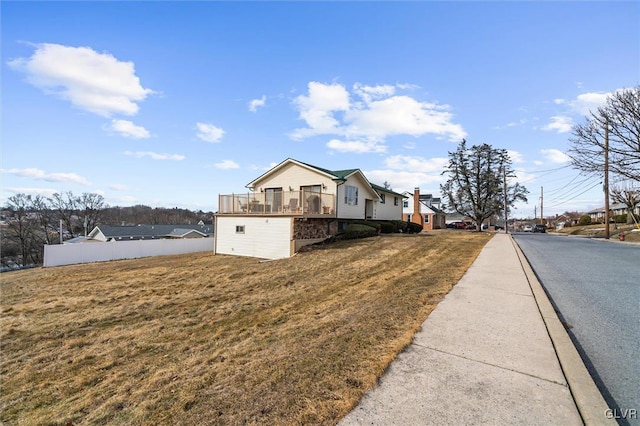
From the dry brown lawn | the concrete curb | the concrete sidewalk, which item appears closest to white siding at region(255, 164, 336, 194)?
the dry brown lawn

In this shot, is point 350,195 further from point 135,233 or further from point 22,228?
point 22,228

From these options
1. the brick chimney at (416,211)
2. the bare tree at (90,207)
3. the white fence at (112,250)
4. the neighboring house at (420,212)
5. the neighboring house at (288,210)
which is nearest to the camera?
the neighboring house at (288,210)

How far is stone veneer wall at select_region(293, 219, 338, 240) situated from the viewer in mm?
15539

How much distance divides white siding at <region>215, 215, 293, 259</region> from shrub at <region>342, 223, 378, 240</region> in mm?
4292

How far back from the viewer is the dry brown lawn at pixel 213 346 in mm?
2686

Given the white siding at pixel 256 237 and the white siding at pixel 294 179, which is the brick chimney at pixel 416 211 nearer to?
the white siding at pixel 294 179

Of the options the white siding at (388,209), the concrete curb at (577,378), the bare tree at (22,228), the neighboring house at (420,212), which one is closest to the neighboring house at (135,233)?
the bare tree at (22,228)

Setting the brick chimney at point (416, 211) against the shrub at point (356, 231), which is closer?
the shrub at point (356, 231)

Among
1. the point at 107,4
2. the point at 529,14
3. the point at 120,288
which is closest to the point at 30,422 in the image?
the point at 120,288

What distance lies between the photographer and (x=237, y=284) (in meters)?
9.16

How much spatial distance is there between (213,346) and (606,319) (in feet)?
20.6

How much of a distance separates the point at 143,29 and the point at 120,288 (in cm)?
907

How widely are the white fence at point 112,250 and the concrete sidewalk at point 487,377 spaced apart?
24.4 metres

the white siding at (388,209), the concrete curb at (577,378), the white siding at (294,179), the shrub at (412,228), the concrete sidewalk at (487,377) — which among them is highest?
the white siding at (294,179)
